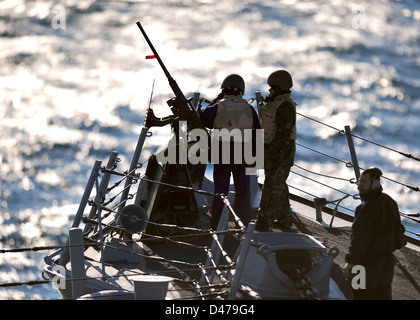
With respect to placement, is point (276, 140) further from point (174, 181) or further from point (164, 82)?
point (164, 82)

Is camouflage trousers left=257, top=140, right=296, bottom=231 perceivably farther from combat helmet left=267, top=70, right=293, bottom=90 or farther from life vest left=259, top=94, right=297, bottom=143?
combat helmet left=267, top=70, right=293, bottom=90

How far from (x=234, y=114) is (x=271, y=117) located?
460 mm

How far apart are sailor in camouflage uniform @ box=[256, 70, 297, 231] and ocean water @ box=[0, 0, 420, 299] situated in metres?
18.2

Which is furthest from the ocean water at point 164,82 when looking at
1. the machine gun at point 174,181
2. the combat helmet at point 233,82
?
the combat helmet at point 233,82

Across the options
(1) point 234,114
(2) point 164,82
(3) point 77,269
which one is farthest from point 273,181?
(2) point 164,82

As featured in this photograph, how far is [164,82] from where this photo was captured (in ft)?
170

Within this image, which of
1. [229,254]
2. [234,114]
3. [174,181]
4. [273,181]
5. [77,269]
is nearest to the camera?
[77,269]

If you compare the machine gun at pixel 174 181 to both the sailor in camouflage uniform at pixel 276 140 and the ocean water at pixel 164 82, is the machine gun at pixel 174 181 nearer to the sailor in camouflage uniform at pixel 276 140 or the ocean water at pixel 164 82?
the sailor in camouflage uniform at pixel 276 140

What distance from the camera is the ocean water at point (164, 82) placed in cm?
4000

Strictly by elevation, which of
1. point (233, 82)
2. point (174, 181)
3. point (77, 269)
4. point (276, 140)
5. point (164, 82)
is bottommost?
point (77, 269)

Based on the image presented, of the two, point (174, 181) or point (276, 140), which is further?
point (174, 181)

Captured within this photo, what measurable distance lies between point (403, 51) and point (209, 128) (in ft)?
146

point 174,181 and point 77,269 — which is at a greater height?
point 174,181

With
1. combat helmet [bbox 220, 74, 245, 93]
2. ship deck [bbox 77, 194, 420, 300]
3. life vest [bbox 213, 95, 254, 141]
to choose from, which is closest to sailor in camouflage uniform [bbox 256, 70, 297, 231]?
life vest [bbox 213, 95, 254, 141]
